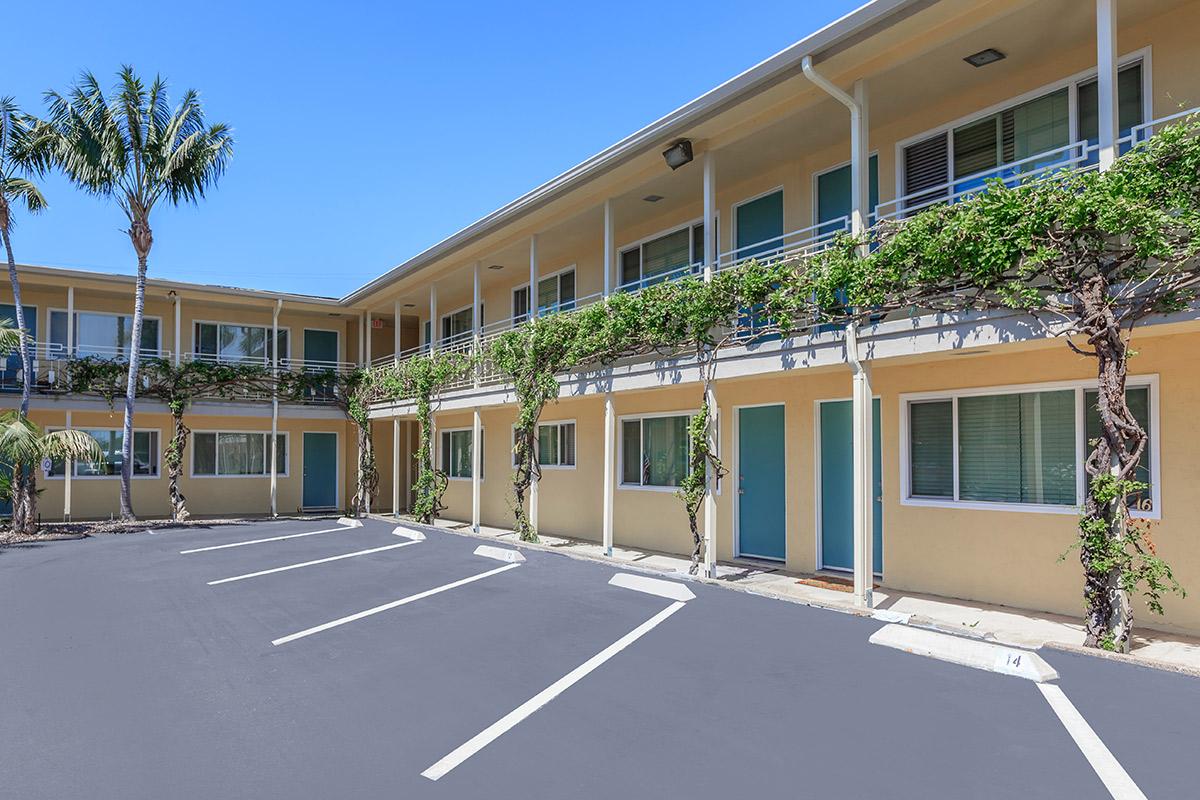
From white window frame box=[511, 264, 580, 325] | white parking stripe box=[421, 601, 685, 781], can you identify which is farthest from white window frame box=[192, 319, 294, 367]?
white parking stripe box=[421, 601, 685, 781]

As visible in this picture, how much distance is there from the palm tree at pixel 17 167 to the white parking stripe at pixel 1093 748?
1893cm

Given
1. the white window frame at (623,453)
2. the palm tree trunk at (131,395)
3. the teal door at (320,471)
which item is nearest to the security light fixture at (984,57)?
the white window frame at (623,453)

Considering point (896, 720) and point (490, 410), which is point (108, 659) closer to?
point (896, 720)

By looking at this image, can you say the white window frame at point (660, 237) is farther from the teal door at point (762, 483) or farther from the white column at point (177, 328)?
the white column at point (177, 328)

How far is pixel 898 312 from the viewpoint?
8.13 meters

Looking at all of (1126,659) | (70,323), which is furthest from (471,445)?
(1126,659)

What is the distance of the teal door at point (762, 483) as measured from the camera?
422 inches

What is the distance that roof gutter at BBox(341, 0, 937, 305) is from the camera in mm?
7398

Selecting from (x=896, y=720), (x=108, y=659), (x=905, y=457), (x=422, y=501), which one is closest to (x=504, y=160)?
(x=422, y=501)

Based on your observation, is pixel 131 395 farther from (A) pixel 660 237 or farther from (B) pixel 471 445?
(A) pixel 660 237

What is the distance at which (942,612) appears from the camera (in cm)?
770

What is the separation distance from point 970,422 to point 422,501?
38.0ft

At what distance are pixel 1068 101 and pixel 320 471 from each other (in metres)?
20.0

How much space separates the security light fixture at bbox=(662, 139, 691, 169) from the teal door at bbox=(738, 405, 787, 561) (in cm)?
368
